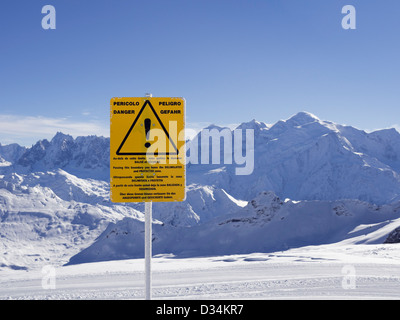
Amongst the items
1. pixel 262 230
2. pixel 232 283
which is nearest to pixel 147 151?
pixel 232 283

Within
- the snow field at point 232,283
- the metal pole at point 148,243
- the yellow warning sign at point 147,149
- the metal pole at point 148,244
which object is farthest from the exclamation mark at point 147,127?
the snow field at point 232,283

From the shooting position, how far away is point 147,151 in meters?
5.80

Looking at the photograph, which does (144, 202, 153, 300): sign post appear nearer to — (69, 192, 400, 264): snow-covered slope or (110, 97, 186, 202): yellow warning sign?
(110, 97, 186, 202): yellow warning sign

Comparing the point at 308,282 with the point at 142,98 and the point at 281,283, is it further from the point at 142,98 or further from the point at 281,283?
the point at 142,98

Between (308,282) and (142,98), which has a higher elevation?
(142,98)

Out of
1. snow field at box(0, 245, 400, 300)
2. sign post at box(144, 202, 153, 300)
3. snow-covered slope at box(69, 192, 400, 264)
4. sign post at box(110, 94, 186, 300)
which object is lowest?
snow-covered slope at box(69, 192, 400, 264)

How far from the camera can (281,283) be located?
9.71 m

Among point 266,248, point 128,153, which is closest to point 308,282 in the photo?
point 128,153

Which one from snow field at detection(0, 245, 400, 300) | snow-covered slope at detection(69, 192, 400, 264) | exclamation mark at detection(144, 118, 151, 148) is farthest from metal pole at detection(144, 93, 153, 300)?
snow-covered slope at detection(69, 192, 400, 264)

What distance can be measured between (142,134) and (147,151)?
0.92ft

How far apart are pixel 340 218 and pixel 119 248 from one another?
37.9 meters

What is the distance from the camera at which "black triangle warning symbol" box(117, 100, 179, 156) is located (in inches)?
225

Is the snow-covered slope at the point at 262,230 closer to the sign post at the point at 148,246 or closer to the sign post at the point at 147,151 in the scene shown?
the sign post at the point at 148,246

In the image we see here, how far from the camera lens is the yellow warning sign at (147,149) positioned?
18.8ft
